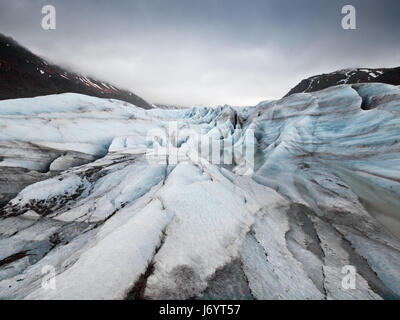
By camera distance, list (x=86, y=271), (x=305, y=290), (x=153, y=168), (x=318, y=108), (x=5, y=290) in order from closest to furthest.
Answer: (x=86, y=271) → (x=5, y=290) → (x=305, y=290) → (x=153, y=168) → (x=318, y=108)

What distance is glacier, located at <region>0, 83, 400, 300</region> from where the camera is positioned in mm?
2375

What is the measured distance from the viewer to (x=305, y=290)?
2.66m

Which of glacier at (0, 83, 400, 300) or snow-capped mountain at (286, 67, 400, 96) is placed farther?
snow-capped mountain at (286, 67, 400, 96)

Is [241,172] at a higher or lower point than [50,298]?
higher

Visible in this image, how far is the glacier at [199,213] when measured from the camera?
2.38 meters

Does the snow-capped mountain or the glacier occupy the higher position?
the snow-capped mountain

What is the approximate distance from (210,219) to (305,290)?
1886 millimetres

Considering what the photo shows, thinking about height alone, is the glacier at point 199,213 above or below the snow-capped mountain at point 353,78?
below

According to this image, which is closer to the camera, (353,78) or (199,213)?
(199,213)

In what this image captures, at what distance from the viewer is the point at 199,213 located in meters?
3.55

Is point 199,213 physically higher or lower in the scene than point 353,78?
lower

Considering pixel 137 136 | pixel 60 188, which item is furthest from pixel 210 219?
pixel 137 136

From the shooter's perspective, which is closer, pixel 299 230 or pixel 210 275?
pixel 210 275

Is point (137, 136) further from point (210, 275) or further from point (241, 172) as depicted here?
point (210, 275)
